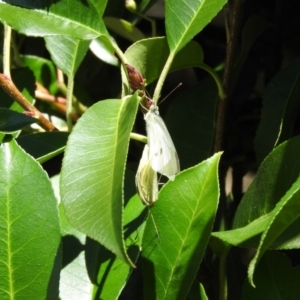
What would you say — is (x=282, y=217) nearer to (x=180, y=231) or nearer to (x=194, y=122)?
(x=180, y=231)

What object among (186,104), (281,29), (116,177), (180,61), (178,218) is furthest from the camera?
(281,29)

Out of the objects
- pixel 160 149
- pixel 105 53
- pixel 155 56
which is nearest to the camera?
pixel 160 149

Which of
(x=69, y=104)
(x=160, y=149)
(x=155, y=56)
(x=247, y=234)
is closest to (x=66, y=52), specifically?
(x=69, y=104)

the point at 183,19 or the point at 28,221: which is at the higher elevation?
the point at 183,19

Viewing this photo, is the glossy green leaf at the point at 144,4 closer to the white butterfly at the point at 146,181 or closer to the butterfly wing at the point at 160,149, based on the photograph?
the butterfly wing at the point at 160,149

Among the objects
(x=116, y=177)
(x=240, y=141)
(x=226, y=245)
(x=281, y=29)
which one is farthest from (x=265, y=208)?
(x=281, y=29)

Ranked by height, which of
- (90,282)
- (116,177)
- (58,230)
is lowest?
(90,282)

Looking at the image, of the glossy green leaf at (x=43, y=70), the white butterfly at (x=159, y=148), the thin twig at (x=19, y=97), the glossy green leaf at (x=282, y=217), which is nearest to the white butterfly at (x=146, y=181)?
the white butterfly at (x=159, y=148)

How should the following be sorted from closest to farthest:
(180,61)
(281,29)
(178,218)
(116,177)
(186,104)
A: (116,177) → (178,218) → (180,61) → (186,104) → (281,29)

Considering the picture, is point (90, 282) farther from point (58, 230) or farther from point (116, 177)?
point (116, 177)
